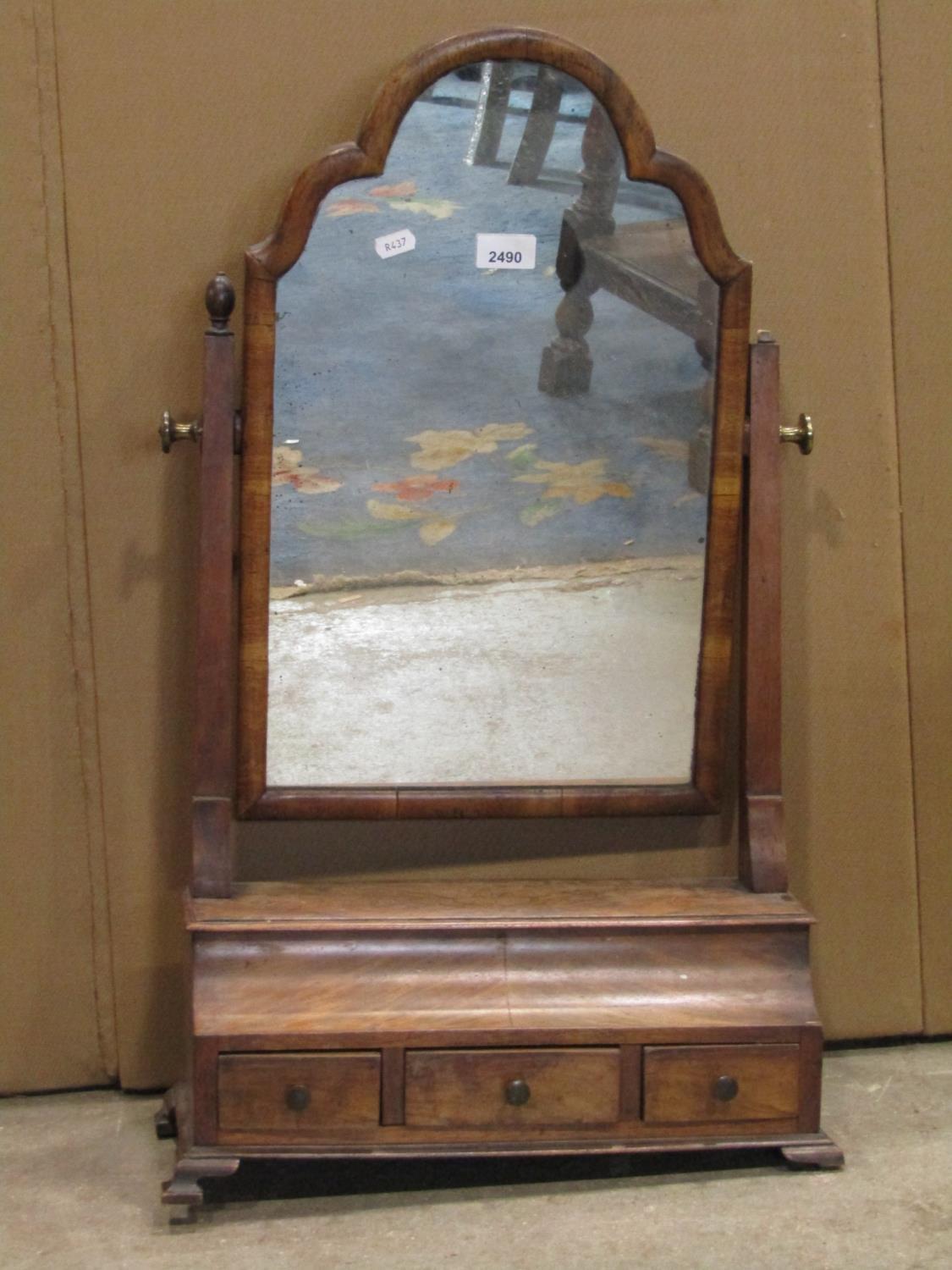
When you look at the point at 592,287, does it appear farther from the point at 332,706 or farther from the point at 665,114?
the point at 332,706

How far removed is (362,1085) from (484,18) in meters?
1.34

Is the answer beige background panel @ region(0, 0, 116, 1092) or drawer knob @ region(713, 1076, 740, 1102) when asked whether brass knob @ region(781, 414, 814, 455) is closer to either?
drawer knob @ region(713, 1076, 740, 1102)

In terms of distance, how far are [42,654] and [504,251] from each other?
80 cm

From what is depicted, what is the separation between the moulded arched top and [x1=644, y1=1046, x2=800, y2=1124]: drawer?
1073mm

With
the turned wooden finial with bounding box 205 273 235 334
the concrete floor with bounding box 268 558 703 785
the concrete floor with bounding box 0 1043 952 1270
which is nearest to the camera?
the concrete floor with bounding box 0 1043 952 1270

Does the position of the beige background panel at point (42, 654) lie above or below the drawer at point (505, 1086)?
above

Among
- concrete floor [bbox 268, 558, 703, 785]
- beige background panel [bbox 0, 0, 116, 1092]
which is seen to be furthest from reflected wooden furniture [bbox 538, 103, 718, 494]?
beige background panel [bbox 0, 0, 116, 1092]

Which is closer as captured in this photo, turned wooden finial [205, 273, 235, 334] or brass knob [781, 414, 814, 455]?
turned wooden finial [205, 273, 235, 334]

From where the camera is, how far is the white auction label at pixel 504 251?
1.91 m

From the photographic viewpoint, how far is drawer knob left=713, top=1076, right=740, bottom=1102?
1.88 metres

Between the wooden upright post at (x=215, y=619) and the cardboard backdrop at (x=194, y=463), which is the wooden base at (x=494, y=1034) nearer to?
the wooden upright post at (x=215, y=619)

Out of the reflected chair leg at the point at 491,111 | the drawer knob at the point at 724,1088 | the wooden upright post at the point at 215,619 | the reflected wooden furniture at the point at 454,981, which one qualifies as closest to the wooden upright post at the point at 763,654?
the reflected wooden furniture at the point at 454,981

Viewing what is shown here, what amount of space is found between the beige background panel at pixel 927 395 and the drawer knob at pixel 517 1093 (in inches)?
27.5

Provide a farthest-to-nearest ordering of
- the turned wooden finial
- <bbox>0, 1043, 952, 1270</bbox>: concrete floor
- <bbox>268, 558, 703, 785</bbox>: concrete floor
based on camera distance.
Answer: <bbox>268, 558, 703, 785</bbox>: concrete floor → the turned wooden finial → <bbox>0, 1043, 952, 1270</bbox>: concrete floor
